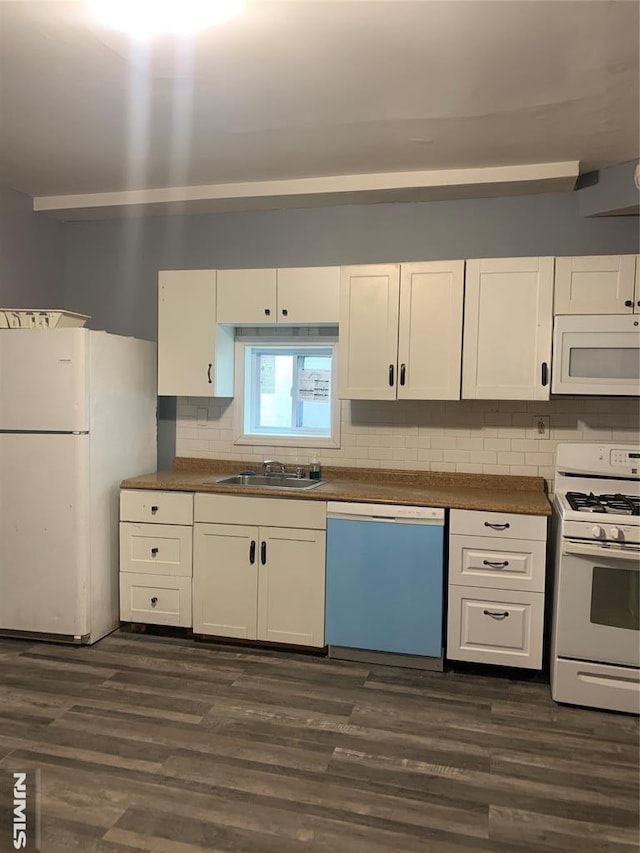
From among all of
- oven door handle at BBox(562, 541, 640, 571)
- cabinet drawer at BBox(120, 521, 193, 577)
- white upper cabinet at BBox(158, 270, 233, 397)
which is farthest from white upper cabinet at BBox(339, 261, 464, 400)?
cabinet drawer at BBox(120, 521, 193, 577)

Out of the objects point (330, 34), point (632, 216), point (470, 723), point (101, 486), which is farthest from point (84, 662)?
point (632, 216)

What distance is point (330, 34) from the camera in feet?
7.49

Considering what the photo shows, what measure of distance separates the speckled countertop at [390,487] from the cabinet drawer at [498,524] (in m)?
0.03

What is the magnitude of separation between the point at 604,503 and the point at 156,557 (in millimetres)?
2403

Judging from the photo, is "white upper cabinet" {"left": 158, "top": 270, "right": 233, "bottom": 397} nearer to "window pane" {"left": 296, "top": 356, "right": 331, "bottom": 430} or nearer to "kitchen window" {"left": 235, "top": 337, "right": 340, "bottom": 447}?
"kitchen window" {"left": 235, "top": 337, "right": 340, "bottom": 447}

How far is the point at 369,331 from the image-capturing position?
143 inches

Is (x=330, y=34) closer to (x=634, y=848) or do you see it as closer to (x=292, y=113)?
(x=292, y=113)

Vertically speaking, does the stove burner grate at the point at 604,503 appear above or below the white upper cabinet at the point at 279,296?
below

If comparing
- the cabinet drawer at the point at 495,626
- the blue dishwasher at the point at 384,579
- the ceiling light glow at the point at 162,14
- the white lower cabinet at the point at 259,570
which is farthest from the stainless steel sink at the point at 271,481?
the ceiling light glow at the point at 162,14

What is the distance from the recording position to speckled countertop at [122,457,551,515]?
3293mm

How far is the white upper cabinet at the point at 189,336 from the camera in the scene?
3.90 m

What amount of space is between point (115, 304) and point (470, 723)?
11.1 feet

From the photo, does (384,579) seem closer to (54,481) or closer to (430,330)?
(430,330)

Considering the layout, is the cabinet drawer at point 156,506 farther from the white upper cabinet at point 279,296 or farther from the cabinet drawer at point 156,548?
the white upper cabinet at point 279,296
